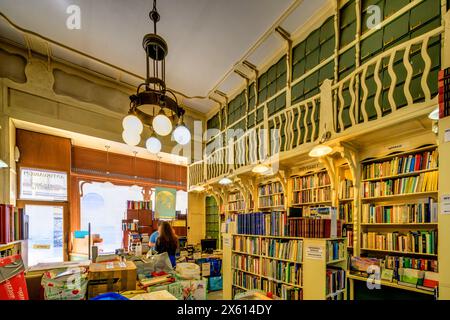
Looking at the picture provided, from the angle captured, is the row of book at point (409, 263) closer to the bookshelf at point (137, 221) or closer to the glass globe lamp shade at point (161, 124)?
the glass globe lamp shade at point (161, 124)

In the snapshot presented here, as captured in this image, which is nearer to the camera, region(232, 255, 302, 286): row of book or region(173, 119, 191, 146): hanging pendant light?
region(173, 119, 191, 146): hanging pendant light

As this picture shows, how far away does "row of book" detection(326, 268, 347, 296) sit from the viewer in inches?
110

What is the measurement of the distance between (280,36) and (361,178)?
123 inches

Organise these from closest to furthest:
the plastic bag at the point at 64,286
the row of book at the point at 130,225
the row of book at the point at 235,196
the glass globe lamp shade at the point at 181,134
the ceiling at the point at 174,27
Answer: the plastic bag at the point at 64,286
the glass globe lamp shade at the point at 181,134
the ceiling at the point at 174,27
the row of book at the point at 235,196
the row of book at the point at 130,225

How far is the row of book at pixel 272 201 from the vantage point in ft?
16.0

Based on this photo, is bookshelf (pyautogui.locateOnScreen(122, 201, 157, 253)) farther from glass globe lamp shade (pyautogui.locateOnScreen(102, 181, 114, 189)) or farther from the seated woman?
the seated woman

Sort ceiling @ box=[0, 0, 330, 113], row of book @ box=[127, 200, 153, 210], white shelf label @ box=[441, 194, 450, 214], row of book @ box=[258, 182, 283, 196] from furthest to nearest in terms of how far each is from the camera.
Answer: row of book @ box=[127, 200, 153, 210]
row of book @ box=[258, 182, 283, 196]
ceiling @ box=[0, 0, 330, 113]
white shelf label @ box=[441, 194, 450, 214]

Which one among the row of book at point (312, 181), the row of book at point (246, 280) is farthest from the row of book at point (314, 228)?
the row of book at point (246, 280)

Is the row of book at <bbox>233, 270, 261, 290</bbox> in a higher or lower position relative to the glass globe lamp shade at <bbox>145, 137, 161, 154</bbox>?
lower

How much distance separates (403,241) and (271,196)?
254 centimetres

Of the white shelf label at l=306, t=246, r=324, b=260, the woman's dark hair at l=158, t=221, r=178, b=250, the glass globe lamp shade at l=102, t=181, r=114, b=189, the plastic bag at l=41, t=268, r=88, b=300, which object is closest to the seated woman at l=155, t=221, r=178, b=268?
the woman's dark hair at l=158, t=221, r=178, b=250

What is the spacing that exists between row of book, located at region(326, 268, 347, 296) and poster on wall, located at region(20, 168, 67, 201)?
5.73 metres

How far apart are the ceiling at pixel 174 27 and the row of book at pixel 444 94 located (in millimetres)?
2806

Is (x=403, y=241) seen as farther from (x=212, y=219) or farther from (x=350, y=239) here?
(x=212, y=219)
